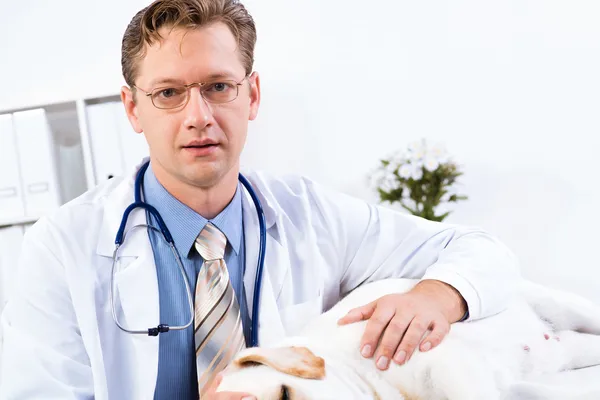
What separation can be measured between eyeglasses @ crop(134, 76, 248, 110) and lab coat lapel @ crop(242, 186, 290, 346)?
0.77ft

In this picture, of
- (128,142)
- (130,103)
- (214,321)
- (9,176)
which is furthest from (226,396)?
(9,176)

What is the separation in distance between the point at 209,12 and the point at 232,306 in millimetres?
501

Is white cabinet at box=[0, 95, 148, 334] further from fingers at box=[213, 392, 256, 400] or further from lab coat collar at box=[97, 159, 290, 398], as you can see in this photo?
fingers at box=[213, 392, 256, 400]

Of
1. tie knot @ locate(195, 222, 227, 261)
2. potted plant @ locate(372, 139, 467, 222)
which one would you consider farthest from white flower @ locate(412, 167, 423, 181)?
tie knot @ locate(195, 222, 227, 261)

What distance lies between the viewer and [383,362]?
0.85 m

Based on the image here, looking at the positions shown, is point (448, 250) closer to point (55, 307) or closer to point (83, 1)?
point (55, 307)

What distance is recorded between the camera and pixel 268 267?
119 centimetres

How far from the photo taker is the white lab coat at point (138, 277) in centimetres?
104

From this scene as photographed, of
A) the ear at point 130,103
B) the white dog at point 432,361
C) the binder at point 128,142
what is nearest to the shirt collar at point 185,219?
the ear at point 130,103

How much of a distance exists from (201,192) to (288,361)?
0.51 m

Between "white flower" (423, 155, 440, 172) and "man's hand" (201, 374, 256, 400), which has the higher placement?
"white flower" (423, 155, 440, 172)

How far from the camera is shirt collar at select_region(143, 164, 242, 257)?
3.80 ft

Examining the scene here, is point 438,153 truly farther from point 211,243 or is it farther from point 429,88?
point 211,243

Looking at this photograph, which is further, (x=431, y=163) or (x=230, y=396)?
(x=431, y=163)
